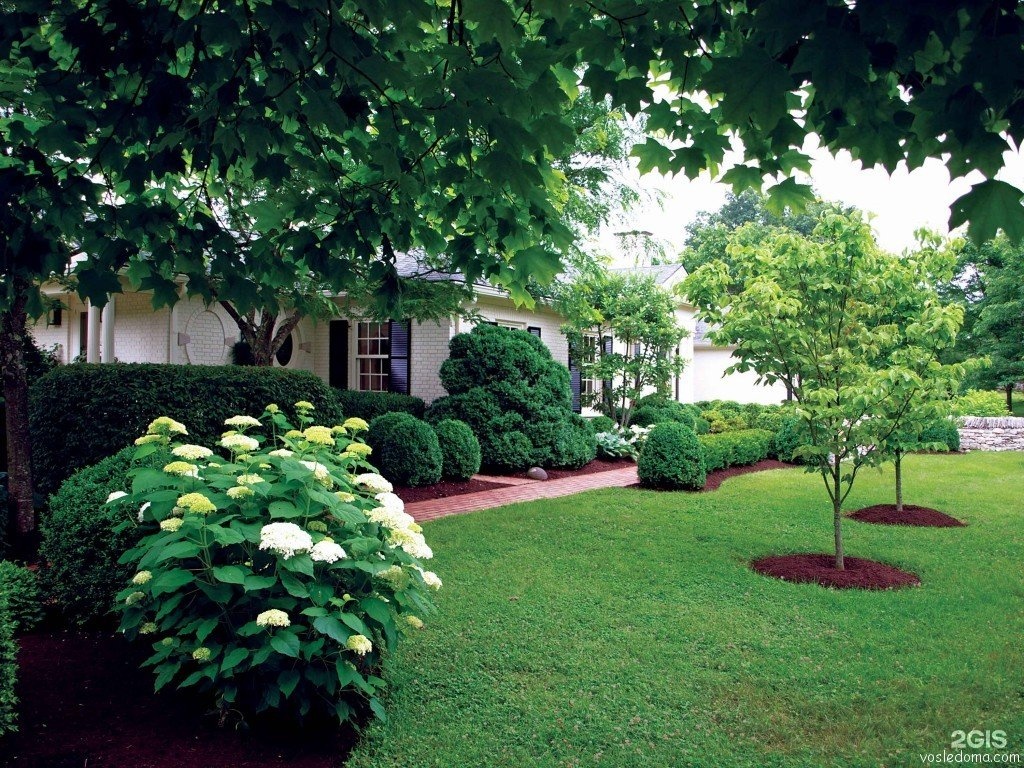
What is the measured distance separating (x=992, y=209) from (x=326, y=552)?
265 cm

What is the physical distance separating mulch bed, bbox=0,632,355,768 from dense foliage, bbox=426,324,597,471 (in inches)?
339

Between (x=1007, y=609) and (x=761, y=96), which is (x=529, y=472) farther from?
(x=761, y=96)

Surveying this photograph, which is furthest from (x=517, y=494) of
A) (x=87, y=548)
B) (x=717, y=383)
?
(x=717, y=383)

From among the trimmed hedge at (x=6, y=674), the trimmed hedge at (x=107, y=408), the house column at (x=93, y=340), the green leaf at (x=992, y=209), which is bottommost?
the trimmed hedge at (x=6, y=674)

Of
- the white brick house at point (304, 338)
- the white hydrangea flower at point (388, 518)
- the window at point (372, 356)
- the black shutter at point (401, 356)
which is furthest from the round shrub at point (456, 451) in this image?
the white hydrangea flower at point (388, 518)

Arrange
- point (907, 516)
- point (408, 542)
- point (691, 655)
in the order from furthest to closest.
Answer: point (907, 516) < point (691, 655) < point (408, 542)

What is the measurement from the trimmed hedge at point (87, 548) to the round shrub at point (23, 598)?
0.10 m

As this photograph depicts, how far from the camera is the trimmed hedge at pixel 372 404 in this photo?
12.2 metres

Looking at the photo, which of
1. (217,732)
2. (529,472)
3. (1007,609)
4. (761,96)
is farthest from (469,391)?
(761,96)

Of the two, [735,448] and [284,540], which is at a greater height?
[284,540]

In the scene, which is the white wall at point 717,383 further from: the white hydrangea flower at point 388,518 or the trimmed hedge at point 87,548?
the white hydrangea flower at point 388,518

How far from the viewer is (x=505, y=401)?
12.4m

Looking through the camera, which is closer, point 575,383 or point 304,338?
point 304,338

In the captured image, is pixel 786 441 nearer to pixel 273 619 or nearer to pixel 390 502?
pixel 390 502
